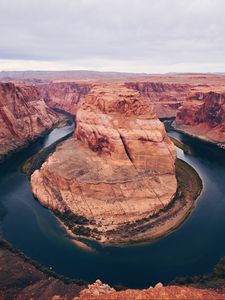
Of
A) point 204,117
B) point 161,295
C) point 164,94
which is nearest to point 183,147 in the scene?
point 204,117

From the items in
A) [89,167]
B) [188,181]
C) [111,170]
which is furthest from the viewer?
[188,181]

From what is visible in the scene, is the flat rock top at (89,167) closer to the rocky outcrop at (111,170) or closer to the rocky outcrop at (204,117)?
the rocky outcrop at (111,170)

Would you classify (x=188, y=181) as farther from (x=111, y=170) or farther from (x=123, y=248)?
(x=123, y=248)

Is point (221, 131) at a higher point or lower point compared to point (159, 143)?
lower

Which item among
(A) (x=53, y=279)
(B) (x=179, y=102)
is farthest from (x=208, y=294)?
(B) (x=179, y=102)

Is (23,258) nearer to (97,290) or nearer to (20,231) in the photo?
(20,231)

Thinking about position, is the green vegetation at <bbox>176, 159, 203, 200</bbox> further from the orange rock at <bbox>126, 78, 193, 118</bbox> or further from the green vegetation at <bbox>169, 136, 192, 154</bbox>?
→ the orange rock at <bbox>126, 78, 193, 118</bbox>
